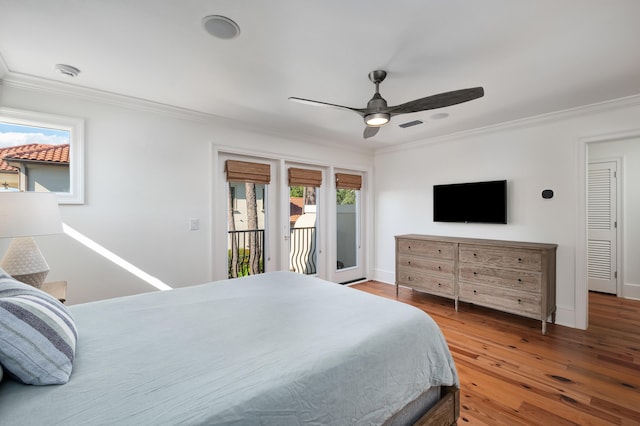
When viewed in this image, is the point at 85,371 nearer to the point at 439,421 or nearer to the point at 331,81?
the point at 439,421

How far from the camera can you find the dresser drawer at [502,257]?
9.72 feet

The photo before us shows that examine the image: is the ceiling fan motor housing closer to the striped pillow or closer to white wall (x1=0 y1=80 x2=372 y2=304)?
white wall (x1=0 y1=80 x2=372 y2=304)

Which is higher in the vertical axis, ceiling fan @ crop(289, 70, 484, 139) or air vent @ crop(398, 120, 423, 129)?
air vent @ crop(398, 120, 423, 129)

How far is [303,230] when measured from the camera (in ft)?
14.3

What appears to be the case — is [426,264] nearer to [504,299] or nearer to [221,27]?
[504,299]

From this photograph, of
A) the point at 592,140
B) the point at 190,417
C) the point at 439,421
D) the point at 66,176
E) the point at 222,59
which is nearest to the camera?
the point at 190,417

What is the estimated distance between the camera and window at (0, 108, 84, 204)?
2.37 m

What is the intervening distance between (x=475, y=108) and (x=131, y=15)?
308 cm

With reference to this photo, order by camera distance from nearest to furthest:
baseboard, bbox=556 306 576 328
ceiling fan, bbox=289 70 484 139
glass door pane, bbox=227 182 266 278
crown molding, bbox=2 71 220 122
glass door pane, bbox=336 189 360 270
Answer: ceiling fan, bbox=289 70 484 139, crown molding, bbox=2 71 220 122, baseboard, bbox=556 306 576 328, glass door pane, bbox=227 182 266 278, glass door pane, bbox=336 189 360 270

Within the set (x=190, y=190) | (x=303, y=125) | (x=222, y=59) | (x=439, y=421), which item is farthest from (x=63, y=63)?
(x=439, y=421)

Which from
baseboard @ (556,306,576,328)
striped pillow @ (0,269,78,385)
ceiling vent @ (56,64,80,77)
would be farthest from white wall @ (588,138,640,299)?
ceiling vent @ (56,64,80,77)

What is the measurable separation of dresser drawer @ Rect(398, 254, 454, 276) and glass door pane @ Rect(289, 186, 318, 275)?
1325 mm

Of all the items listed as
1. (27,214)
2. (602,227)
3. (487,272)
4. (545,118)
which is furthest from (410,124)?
(27,214)

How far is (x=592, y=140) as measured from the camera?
298cm
